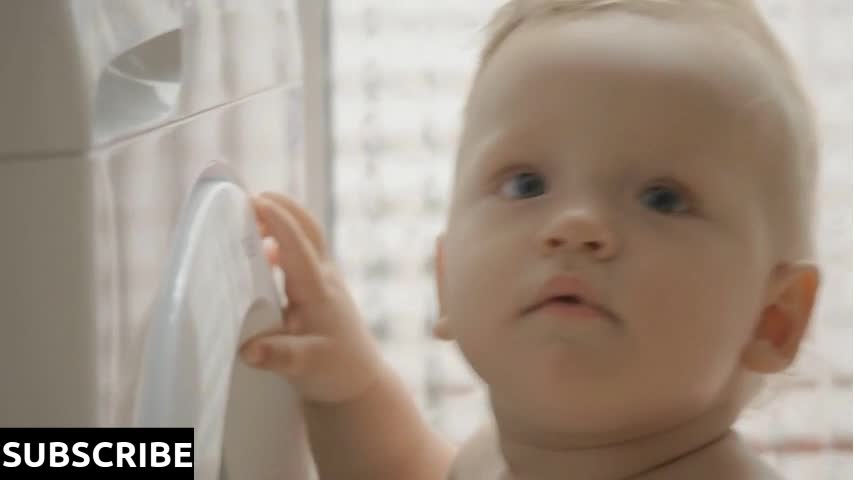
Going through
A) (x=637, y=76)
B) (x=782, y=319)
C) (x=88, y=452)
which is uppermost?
(x=637, y=76)

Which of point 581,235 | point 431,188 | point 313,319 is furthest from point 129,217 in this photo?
point 431,188

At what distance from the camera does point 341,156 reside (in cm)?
131

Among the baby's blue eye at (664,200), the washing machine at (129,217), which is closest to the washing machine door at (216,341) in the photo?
the washing machine at (129,217)

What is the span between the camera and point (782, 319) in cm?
70

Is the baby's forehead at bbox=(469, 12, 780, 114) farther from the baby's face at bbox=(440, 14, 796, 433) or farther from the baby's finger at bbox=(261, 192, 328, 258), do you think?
the baby's finger at bbox=(261, 192, 328, 258)

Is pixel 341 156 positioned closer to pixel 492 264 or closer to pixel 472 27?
pixel 472 27

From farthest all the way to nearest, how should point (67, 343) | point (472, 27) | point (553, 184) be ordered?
1. point (472, 27)
2. point (553, 184)
3. point (67, 343)

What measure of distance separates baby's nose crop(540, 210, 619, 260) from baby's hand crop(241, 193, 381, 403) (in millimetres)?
191

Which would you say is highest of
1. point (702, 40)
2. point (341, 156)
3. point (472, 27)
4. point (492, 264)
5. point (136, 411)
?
point (472, 27)

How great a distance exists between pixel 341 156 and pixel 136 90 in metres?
0.87

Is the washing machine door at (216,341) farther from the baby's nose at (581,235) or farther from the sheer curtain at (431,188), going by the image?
the sheer curtain at (431,188)

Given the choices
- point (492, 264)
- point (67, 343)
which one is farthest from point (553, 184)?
point (67, 343)

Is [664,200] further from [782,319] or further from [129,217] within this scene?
[129,217]

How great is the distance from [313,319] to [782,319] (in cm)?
30
